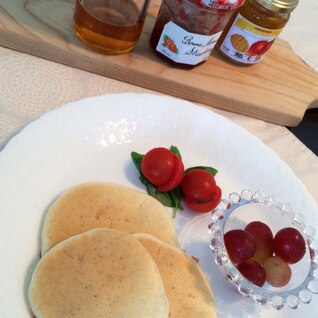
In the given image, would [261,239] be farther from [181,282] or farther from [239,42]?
[239,42]

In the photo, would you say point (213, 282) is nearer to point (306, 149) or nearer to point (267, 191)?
point (267, 191)

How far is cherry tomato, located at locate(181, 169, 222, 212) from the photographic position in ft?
2.97

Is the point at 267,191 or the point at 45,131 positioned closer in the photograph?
the point at 45,131

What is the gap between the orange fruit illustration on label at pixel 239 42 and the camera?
1183 millimetres

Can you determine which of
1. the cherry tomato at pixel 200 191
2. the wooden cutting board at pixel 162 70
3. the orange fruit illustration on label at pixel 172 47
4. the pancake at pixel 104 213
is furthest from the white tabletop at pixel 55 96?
the cherry tomato at pixel 200 191

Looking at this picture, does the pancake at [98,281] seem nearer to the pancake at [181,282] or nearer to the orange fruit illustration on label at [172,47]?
the pancake at [181,282]

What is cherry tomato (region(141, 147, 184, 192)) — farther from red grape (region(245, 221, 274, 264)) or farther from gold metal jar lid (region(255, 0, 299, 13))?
gold metal jar lid (region(255, 0, 299, 13))

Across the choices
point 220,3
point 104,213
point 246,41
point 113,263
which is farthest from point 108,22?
point 113,263

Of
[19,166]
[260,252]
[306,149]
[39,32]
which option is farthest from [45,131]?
[306,149]

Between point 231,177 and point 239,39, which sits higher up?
point 239,39

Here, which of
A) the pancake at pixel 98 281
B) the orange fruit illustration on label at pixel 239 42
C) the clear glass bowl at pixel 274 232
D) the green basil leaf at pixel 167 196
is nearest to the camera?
the pancake at pixel 98 281

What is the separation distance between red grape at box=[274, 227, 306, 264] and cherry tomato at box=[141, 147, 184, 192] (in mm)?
232

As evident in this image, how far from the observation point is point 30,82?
106 centimetres

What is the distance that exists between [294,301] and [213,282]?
6.0 inches
